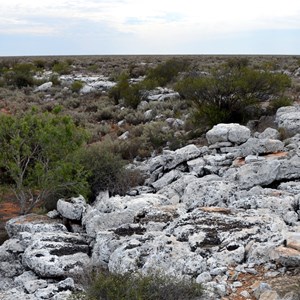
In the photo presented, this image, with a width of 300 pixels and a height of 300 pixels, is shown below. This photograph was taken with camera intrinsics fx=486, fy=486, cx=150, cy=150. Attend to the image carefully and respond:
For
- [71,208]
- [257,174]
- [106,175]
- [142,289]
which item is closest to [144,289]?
[142,289]

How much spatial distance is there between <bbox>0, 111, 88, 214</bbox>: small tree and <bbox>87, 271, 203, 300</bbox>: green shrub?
169 inches

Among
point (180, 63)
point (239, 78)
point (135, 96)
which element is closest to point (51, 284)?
point (239, 78)

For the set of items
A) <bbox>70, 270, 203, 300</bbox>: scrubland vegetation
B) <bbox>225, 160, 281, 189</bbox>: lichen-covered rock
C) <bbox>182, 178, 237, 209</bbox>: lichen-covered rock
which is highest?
<bbox>225, 160, 281, 189</bbox>: lichen-covered rock

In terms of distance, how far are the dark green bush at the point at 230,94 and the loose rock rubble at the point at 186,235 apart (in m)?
5.08

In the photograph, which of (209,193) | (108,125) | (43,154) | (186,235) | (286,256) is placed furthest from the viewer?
(108,125)

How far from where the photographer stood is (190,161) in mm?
10547

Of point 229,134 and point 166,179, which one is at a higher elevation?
point 229,134

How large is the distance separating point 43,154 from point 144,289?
Result: 17.1 ft

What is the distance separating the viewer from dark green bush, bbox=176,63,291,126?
49.1 ft

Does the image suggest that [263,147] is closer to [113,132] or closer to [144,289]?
[144,289]

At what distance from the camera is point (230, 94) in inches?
598

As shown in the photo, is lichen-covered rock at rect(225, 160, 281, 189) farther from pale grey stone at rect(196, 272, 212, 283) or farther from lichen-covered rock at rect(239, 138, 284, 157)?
pale grey stone at rect(196, 272, 212, 283)

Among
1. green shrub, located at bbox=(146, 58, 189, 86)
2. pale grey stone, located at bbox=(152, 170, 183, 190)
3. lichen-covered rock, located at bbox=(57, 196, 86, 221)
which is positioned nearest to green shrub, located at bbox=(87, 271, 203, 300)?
lichen-covered rock, located at bbox=(57, 196, 86, 221)

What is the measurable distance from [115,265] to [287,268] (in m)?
2.07
